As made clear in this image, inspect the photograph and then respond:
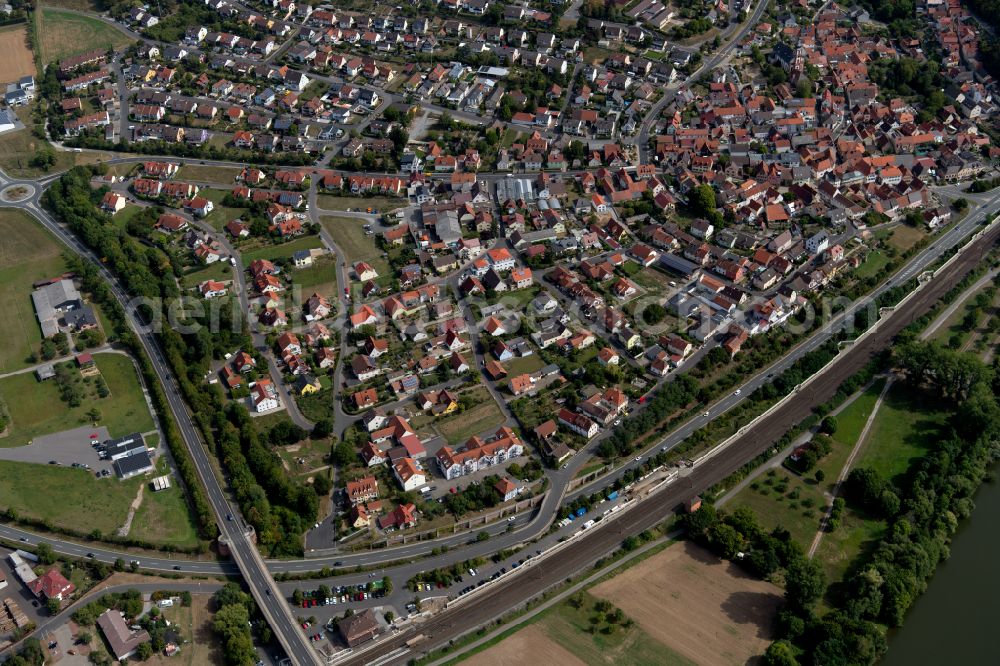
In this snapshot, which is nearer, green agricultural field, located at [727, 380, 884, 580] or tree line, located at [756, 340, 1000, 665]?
tree line, located at [756, 340, 1000, 665]

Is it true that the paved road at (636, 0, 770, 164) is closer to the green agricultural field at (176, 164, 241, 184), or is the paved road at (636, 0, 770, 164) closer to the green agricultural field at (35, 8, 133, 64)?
the green agricultural field at (176, 164, 241, 184)

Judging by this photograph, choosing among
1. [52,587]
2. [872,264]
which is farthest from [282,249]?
[872,264]

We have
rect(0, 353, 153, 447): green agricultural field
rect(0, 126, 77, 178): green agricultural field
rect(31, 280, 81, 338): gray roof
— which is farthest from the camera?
rect(0, 126, 77, 178): green agricultural field

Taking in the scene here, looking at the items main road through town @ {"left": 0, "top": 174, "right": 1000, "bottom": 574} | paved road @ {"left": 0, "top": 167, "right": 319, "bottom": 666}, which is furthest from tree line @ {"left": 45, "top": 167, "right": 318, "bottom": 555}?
main road through town @ {"left": 0, "top": 174, "right": 1000, "bottom": 574}

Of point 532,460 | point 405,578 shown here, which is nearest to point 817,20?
point 532,460

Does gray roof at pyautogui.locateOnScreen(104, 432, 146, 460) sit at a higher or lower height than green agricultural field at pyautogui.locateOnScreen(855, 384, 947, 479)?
lower

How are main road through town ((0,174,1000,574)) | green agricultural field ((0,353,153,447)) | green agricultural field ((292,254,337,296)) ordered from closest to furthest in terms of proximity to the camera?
main road through town ((0,174,1000,574)) → green agricultural field ((0,353,153,447)) → green agricultural field ((292,254,337,296))
